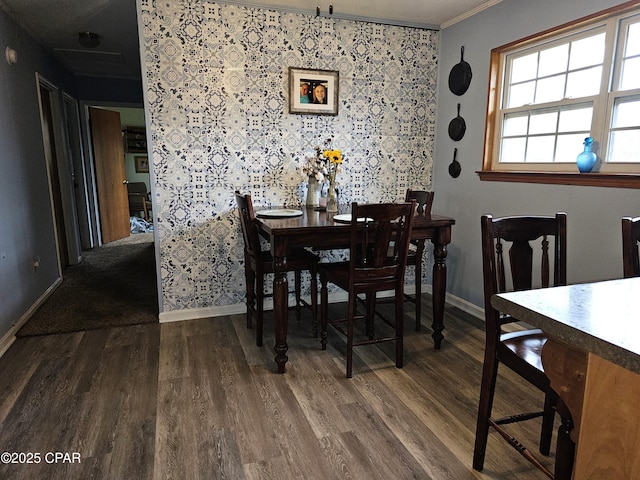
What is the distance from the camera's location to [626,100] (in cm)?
218

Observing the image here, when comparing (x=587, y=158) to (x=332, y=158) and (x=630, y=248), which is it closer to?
(x=630, y=248)

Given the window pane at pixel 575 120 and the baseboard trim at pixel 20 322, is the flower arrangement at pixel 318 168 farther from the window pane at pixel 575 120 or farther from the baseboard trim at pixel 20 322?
the baseboard trim at pixel 20 322

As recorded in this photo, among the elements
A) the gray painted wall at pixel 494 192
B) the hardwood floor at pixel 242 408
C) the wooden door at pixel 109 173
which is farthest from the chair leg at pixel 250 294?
the wooden door at pixel 109 173

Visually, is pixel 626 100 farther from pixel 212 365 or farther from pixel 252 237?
pixel 212 365

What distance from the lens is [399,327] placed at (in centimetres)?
236

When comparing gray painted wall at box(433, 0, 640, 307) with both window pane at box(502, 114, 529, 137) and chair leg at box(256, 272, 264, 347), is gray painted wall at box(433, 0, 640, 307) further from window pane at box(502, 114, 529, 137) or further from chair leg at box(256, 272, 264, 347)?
chair leg at box(256, 272, 264, 347)

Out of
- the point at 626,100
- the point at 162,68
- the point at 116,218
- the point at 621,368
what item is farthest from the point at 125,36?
the point at 621,368

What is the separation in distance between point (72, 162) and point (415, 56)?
4.43 meters

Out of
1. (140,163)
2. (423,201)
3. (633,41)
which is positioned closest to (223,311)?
(423,201)

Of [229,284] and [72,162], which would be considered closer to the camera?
[229,284]

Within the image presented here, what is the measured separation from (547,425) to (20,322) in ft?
10.9

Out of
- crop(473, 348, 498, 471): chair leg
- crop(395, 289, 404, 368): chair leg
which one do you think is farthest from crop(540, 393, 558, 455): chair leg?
crop(395, 289, 404, 368): chair leg

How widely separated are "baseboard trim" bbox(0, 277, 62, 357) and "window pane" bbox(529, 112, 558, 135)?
3741 millimetres

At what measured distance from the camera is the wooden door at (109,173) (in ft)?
19.0
